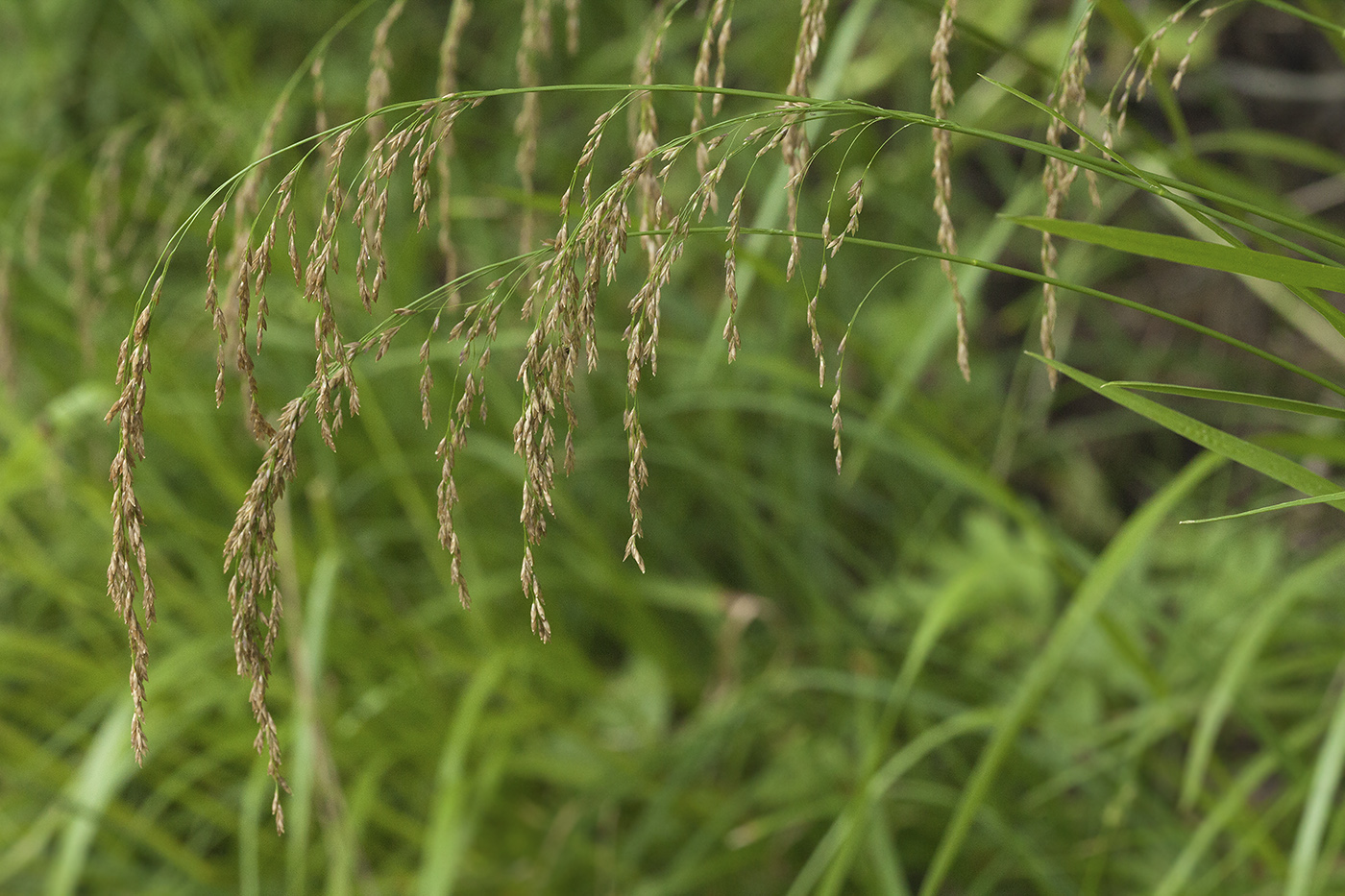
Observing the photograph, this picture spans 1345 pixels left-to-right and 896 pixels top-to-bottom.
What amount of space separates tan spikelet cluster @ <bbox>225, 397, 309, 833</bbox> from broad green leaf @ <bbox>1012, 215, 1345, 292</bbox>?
1.08 ft

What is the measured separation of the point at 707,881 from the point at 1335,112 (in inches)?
71.5

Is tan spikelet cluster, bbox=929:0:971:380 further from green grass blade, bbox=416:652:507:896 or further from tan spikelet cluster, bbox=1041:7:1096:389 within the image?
green grass blade, bbox=416:652:507:896

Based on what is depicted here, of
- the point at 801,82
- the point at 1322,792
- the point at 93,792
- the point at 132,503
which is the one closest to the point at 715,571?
the point at 93,792

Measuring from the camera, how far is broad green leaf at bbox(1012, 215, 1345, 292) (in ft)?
1.44

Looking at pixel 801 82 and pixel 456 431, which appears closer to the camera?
pixel 456 431

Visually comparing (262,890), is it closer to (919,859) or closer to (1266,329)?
(919,859)

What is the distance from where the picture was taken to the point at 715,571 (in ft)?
6.89

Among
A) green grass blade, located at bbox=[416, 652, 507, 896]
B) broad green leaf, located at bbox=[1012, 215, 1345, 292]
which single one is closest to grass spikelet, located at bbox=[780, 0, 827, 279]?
broad green leaf, located at bbox=[1012, 215, 1345, 292]

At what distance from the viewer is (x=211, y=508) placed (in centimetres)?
210

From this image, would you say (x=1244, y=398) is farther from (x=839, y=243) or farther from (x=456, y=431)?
(x=456, y=431)

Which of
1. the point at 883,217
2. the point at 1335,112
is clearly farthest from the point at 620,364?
the point at 1335,112

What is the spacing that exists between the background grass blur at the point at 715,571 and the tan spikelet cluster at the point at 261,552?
41 cm

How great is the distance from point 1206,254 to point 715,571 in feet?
5.54

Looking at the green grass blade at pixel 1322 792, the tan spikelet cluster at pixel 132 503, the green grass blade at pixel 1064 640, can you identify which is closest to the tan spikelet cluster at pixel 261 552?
the tan spikelet cluster at pixel 132 503
